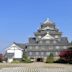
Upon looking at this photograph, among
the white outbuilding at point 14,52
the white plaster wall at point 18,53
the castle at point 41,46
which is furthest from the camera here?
the white plaster wall at point 18,53

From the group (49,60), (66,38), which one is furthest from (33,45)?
(49,60)

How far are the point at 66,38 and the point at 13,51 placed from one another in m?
17.8

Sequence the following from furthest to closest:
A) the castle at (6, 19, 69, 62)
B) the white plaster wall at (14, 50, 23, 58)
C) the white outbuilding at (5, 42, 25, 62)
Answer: the white plaster wall at (14, 50, 23, 58) → the white outbuilding at (5, 42, 25, 62) → the castle at (6, 19, 69, 62)

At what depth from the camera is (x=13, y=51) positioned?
94375mm

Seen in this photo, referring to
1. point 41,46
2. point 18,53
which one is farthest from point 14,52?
point 41,46

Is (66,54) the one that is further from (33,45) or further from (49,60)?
(33,45)

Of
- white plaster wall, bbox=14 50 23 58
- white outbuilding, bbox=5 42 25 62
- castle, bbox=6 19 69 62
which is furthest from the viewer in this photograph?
white plaster wall, bbox=14 50 23 58

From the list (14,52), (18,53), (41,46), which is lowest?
(18,53)

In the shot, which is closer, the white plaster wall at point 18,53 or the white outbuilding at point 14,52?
the white outbuilding at point 14,52

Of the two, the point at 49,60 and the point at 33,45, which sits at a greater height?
the point at 33,45

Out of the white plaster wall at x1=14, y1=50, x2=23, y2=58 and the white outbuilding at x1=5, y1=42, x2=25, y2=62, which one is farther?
the white plaster wall at x1=14, y1=50, x2=23, y2=58

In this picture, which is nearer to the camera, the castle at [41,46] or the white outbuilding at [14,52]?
the castle at [41,46]

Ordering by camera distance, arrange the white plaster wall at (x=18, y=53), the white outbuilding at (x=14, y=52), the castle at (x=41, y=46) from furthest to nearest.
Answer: the white plaster wall at (x=18, y=53) → the white outbuilding at (x=14, y=52) → the castle at (x=41, y=46)

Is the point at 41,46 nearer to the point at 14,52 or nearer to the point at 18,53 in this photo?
the point at 18,53
